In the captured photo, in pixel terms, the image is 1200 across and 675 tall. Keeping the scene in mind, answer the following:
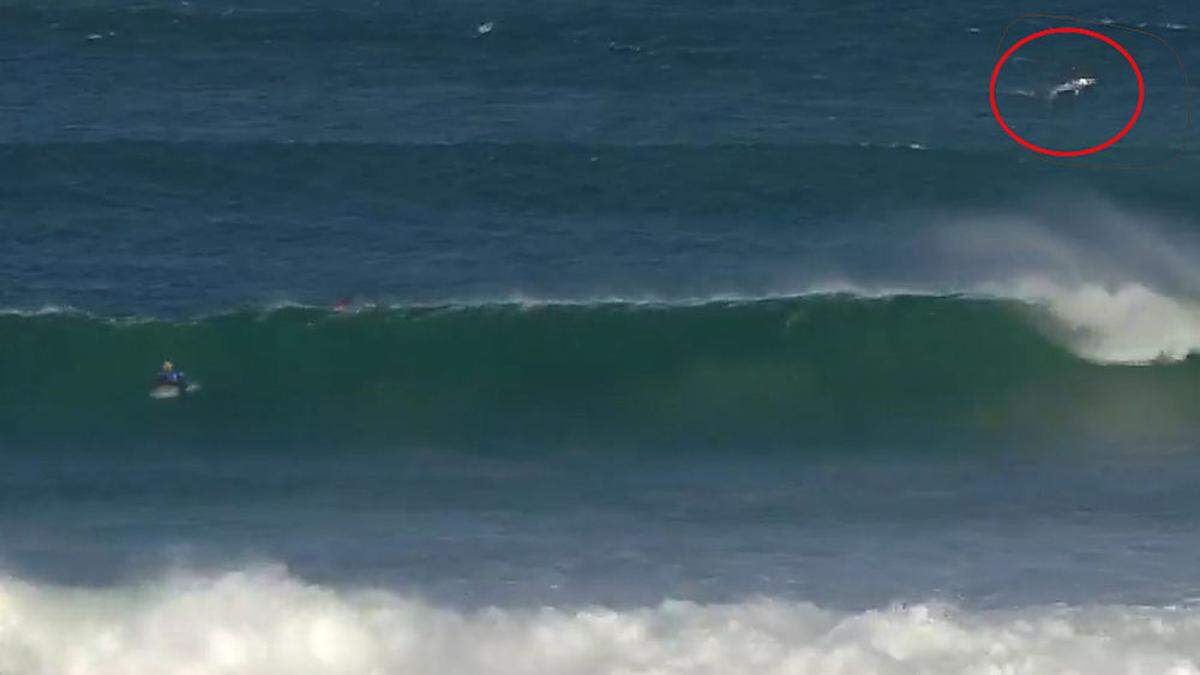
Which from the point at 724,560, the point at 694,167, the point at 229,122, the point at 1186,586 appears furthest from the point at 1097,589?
the point at 229,122

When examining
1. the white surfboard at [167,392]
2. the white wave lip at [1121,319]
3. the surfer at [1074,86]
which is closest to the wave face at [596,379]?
the white surfboard at [167,392]

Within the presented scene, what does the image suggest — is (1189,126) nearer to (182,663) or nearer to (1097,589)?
(1097,589)

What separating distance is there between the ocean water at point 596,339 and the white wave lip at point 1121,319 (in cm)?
9

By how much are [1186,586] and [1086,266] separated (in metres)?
11.6

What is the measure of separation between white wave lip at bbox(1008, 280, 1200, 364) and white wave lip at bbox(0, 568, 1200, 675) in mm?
9145

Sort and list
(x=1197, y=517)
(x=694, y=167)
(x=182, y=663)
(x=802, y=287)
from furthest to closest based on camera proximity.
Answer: (x=694, y=167), (x=802, y=287), (x=1197, y=517), (x=182, y=663)

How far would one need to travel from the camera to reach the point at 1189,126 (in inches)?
2405

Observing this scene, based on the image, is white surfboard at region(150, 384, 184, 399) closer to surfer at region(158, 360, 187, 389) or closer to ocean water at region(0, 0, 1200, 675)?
surfer at region(158, 360, 187, 389)

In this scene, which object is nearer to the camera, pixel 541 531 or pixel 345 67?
pixel 541 531

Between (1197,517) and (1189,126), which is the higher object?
(1189,126)

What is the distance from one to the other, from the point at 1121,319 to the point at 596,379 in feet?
39.4

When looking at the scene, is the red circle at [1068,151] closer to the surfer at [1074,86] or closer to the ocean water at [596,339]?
the ocean water at [596,339]

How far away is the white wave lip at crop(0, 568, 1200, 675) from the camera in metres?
44.9

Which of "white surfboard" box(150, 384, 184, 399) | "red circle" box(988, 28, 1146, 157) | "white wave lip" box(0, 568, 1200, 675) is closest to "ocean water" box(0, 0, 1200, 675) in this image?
"white wave lip" box(0, 568, 1200, 675)
